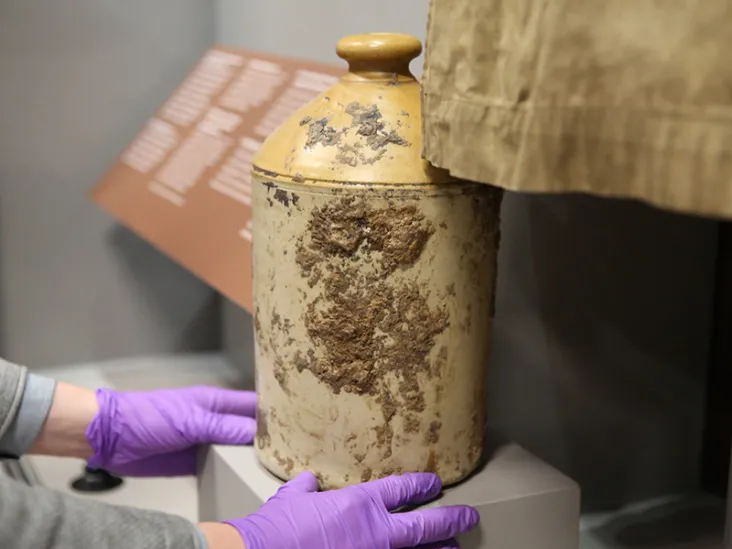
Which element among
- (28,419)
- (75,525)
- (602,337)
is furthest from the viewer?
(602,337)

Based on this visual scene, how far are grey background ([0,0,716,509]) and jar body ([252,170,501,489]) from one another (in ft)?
1.02

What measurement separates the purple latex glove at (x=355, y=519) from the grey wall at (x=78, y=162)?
1373mm

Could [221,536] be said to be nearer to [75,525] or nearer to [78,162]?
[75,525]

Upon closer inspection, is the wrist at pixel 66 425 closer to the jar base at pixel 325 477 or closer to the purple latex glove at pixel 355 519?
the jar base at pixel 325 477

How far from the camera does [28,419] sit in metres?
1.17

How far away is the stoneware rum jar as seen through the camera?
2.85 feet

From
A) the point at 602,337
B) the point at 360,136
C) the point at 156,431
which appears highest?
the point at 360,136

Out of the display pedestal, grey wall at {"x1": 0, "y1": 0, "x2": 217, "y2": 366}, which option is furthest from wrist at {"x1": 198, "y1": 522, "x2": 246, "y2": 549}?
grey wall at {"x1": 0, "y1": 0, "x2": 217, "y2": 366}

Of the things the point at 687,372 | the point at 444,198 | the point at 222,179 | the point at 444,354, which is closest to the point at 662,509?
the point at 687,372

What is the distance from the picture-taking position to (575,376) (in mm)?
1288

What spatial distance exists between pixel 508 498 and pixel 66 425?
65cm

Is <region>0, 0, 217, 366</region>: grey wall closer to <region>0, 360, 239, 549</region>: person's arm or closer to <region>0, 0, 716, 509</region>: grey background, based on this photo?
<region>0, 0, 716, 509</region>: grey background

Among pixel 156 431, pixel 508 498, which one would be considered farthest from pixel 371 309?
pixel 156 431

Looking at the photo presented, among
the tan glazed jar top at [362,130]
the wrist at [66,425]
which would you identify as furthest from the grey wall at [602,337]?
the wrist at [66,425]
